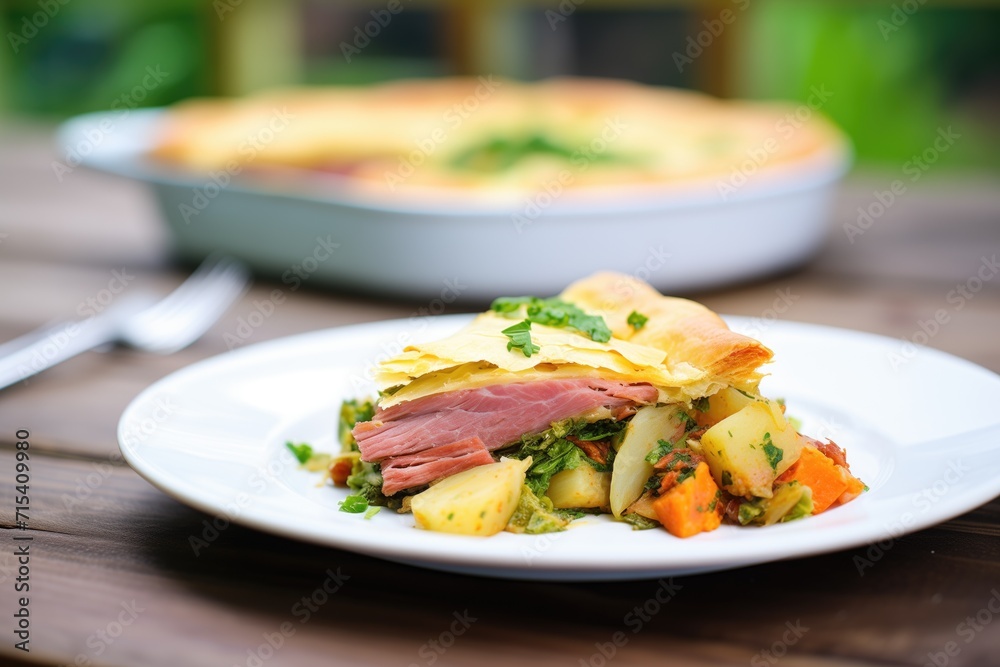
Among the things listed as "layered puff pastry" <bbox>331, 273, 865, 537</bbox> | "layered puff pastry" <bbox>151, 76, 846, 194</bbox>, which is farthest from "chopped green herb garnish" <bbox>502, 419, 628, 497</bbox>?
"layered puff pastry" <bbox>151, 76, 846, 194</bbox>

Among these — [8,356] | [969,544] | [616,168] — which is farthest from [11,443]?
[616,168]

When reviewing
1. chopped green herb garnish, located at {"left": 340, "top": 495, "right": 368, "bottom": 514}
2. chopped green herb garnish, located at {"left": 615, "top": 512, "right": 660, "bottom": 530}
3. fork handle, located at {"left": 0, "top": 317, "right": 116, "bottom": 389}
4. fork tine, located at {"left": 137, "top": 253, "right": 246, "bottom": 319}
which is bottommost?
fork tine, located at {"left": 137, "top": 253, "right": 246, "bottom": 319}

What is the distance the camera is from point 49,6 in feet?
23.6

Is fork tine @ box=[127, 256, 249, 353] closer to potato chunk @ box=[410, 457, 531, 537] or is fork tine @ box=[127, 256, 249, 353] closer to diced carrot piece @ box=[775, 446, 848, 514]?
potato chunk @ box=[410, 457, 531, 537]

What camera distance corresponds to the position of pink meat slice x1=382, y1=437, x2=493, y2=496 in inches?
62.8

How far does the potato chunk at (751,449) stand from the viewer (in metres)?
1.51

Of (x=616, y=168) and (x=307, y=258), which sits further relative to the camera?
(x=616, y=168)

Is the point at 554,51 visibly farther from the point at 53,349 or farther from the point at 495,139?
the point at 53,349

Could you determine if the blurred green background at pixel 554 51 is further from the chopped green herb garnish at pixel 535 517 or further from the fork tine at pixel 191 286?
the chopped green herb garnish at pixel 535 517

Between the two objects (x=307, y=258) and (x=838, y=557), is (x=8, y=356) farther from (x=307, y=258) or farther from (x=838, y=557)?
(x=838, y=557)

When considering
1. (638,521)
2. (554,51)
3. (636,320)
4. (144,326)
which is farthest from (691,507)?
(554,51)

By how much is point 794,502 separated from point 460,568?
1.54 feet

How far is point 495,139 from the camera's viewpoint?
394cm

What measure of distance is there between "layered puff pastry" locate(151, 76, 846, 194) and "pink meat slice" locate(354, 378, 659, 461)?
1.58 m
